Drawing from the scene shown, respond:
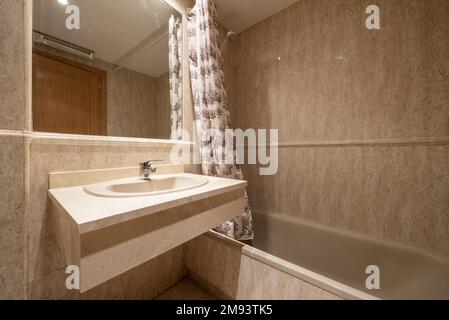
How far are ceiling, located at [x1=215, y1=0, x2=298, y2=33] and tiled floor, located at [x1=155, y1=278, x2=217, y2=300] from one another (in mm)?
2217

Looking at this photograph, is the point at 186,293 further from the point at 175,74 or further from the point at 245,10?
the point at 245,10

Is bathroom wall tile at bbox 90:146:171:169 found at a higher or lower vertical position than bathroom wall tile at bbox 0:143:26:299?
higher

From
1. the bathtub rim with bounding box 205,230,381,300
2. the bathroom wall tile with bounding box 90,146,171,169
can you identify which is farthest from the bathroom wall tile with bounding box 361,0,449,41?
the bathroom wall tile with bounding box 90,146,171,169

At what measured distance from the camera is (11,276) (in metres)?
0.66

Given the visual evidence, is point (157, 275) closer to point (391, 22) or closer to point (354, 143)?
point (354, 143)

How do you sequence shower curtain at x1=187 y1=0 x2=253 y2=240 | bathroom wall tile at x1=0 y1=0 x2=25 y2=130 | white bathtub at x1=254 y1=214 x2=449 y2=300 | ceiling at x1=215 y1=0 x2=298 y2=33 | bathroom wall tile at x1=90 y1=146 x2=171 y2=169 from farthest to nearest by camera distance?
ceiling at x1=215 y1=0 x2=298 y2=33 → shower curtain at x1=187 y1=0 x2=253 y2=240 → white bathtub at x1=254 y1=214 x2=449 y2=300 → bathroom wall tile at x1=90 y1=146 x2=171 y2=169 → bathroom wall tile at x1=0 y1=0 x2=25 y2=130

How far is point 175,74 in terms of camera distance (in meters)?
→ 1.29

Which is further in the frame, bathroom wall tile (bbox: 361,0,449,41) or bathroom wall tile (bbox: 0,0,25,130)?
bathroom wall tile (bbox: 361,0,449,41)

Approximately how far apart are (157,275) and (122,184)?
71 cm


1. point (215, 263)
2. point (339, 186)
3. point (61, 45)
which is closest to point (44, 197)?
point (61, 45)

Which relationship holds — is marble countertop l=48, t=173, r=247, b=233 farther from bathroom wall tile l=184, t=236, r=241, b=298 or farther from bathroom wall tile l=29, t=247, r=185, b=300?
bathroom wall tile l=184, t=236, r=241, b=298

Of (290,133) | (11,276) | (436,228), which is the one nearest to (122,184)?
(11,276)

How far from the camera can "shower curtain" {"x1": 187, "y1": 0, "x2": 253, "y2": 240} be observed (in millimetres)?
1265

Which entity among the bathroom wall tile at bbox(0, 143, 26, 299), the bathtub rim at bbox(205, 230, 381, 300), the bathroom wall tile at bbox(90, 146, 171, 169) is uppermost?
the bathroom wall tile at bbox(90, 146, 171, 169)
